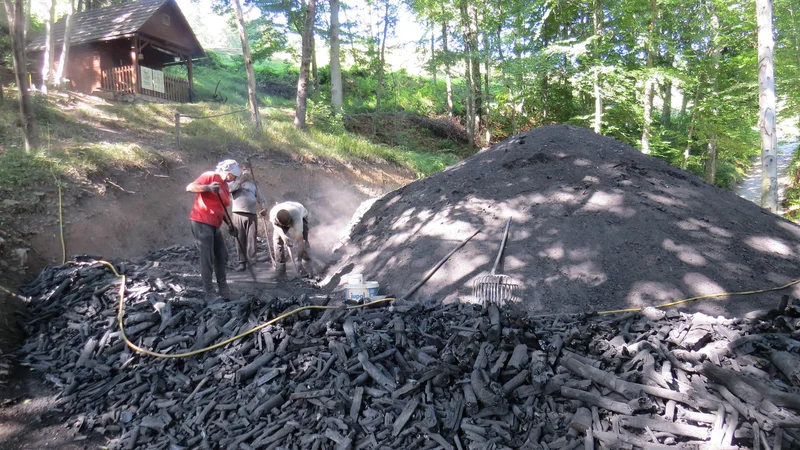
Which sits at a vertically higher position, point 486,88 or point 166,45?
point 166,45

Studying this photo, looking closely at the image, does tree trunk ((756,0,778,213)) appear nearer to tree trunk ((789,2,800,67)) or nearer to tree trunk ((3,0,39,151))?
tree trunk ((789,2,800,67))

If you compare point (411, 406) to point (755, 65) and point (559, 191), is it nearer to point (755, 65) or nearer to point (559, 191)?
point (559, 191)

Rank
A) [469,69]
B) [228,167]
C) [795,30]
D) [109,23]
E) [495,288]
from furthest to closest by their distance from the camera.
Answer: [469,69] < [109,23] < [795,30] < [228,167] < [495,288]

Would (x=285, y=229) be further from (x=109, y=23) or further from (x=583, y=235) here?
(x=109, y=23)

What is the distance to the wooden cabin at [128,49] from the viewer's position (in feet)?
52.4

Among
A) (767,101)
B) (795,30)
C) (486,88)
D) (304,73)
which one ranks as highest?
(795,30)

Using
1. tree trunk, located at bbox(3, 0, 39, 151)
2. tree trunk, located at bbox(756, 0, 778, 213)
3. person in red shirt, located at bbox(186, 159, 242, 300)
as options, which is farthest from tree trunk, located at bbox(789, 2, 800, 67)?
tree trunk, located at bbox(3, 0, 39, 151)

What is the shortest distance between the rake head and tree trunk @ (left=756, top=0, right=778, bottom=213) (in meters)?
7.97

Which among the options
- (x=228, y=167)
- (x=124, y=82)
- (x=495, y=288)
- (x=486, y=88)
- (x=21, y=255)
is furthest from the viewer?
(x=486, y=88)

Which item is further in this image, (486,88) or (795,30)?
(486,88)

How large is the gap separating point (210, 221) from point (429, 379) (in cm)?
367

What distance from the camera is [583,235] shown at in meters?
5.48

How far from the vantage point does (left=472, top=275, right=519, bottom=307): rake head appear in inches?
191

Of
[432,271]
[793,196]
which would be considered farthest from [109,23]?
[793,196]
